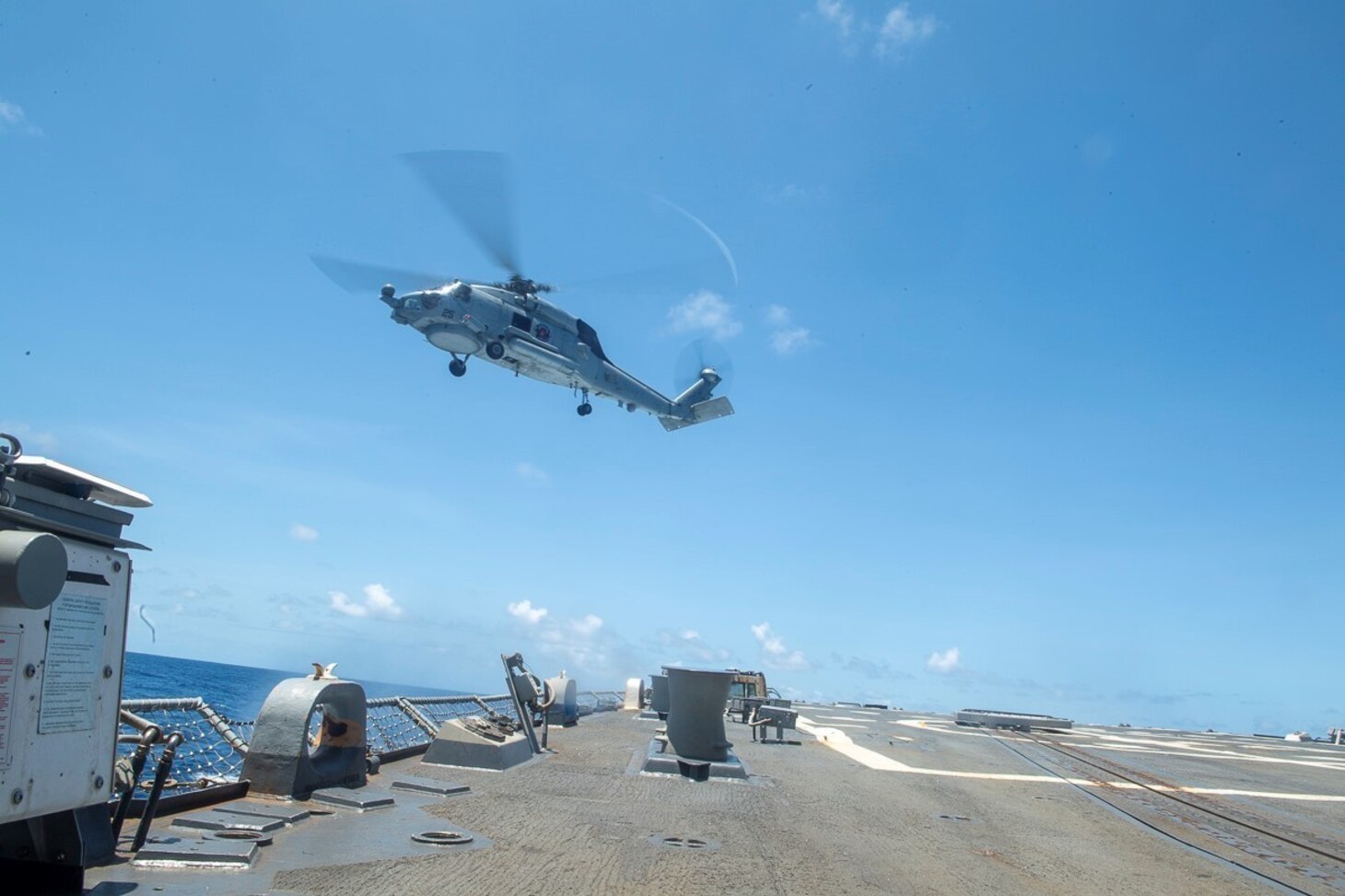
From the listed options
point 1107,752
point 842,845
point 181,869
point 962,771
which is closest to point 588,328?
point 962,771

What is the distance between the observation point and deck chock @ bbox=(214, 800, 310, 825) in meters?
7.15

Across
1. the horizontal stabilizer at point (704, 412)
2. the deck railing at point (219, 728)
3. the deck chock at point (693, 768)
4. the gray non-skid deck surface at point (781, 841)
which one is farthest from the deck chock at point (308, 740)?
the horizontal stabilizer at point (704, 412)

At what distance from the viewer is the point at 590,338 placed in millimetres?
31328

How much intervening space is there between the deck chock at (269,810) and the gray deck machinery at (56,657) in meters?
2.44

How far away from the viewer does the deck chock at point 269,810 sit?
23.5ft

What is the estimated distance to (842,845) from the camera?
8344 millimetres

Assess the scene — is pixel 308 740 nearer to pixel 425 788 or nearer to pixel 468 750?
pixel 425 788

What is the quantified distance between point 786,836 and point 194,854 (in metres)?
5.30

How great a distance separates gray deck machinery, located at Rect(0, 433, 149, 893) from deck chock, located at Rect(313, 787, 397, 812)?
334 centimetres

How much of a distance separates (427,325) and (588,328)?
693cm

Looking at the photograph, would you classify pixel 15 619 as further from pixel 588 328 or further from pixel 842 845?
pixel 588 328

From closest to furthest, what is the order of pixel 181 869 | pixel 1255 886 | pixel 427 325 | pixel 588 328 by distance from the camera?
pixel 181 869 < pixel 1255 886 < pixel 427 325 < pixel 588 328

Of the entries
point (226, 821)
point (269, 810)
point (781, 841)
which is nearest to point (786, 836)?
point (781, 841)

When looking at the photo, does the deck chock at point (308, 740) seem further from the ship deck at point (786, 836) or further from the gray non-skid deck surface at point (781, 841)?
the gray non-skid deck surface at point (781, 841)
